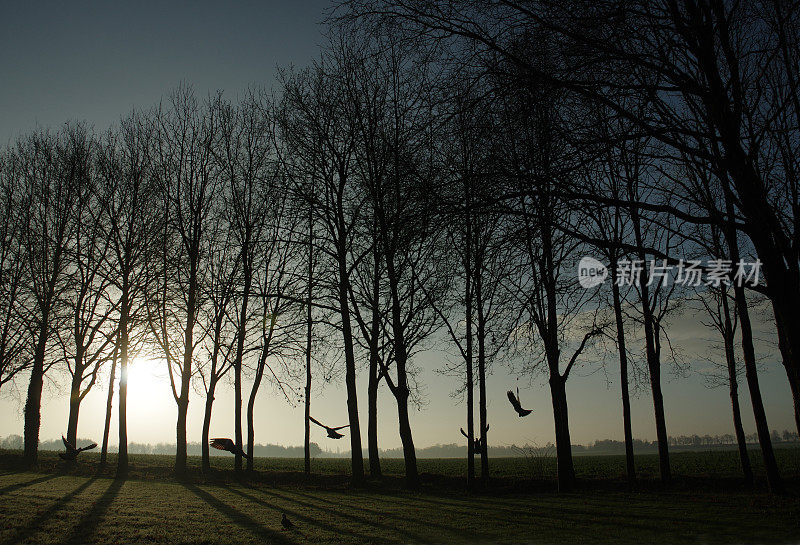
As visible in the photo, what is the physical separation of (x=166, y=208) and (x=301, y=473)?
1302 cm

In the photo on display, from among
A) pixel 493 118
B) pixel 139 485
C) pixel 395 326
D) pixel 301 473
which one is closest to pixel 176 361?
pixel 139 485

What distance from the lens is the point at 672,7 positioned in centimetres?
508

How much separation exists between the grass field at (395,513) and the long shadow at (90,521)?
0.02 metres

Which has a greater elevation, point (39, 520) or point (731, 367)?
point (731, 367)

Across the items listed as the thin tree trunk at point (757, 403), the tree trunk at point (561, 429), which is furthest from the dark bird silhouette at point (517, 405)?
the thin tree trunk at point (757, 403)

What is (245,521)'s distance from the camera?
34.5ft

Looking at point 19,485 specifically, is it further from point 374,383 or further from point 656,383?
point 656,383

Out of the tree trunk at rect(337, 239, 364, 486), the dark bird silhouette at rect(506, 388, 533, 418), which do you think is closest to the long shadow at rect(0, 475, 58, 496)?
the tree trunk at rect(337, 239, 364, 486)

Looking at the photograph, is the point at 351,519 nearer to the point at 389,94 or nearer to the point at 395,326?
the point at 395,326

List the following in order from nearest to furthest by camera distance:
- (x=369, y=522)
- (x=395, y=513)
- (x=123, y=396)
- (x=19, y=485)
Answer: (x=369, y=522), (x=395, y=513), (x=19, y=485), (x=123, y=396)

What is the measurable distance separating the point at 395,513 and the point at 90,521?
594cm

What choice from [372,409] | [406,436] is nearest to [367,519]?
[406,436]

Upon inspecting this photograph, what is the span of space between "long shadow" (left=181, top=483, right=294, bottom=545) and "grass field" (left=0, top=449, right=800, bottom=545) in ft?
0.08

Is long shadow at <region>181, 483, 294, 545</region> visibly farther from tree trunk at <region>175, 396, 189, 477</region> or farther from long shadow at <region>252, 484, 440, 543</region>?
tree trunk at <region>175, 396, 189, 477</region>
